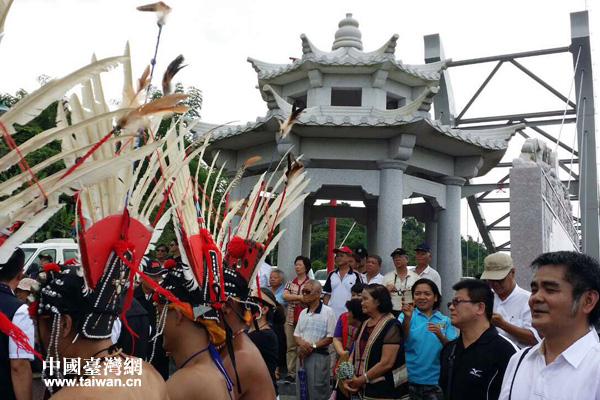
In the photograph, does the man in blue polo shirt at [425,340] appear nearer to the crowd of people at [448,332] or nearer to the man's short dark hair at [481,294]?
the crowd of people at [448,332]

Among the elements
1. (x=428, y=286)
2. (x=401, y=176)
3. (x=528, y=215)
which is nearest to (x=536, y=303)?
(x=428, y=286)

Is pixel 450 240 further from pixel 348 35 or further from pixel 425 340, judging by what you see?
pixel 425 340

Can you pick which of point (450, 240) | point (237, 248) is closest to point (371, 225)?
point (450, 240)

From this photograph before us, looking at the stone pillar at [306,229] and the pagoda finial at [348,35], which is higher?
the pagoda finial at [348,35]

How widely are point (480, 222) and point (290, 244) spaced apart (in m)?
10.7

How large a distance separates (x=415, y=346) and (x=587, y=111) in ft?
34.9

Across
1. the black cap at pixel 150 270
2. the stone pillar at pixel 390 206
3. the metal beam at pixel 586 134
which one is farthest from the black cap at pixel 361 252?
the metal beam at pixel 586 134

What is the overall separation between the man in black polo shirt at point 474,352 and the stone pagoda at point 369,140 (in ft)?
14.6

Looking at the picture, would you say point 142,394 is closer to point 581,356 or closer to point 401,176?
point 581,356

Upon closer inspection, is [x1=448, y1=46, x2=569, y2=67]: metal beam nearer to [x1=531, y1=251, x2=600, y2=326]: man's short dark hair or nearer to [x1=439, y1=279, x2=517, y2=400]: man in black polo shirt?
[x1=439, y1=279, x2=517, y2=400]: man in black polo shirt

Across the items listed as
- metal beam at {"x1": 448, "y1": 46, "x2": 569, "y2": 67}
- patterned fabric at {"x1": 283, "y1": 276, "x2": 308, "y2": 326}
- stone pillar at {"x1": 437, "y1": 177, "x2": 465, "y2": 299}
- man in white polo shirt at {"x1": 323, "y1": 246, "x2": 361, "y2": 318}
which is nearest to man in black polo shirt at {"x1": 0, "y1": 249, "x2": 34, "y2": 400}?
patterned fabric at {"x1": 283, "y1": 276, "x2": 308, "y2": 326}

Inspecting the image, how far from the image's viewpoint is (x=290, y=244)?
28.7ft

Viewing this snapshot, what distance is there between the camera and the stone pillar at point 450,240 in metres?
9.40

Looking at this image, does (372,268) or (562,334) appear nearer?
(562,334)
